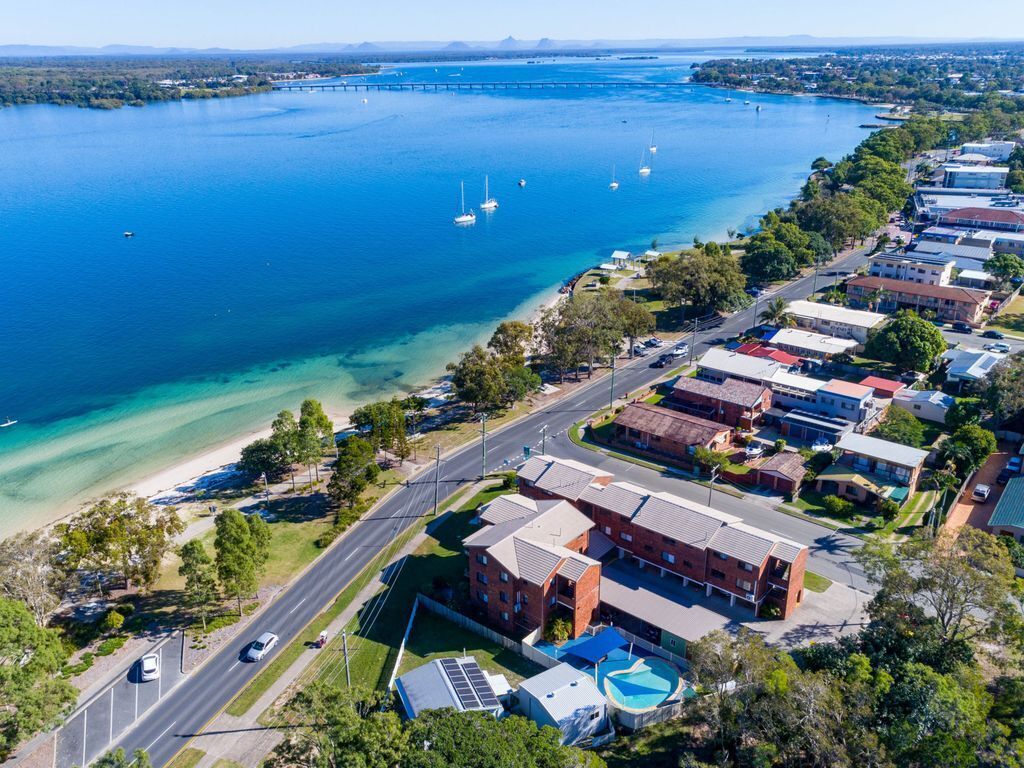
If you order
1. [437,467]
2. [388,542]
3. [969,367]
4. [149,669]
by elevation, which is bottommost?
[149,669]

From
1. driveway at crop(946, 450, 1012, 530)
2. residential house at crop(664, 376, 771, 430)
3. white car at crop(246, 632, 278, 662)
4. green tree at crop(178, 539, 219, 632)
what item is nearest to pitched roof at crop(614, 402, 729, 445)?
residential house at crop(664, 376, 771, 430)

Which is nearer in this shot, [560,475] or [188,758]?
[188,758]

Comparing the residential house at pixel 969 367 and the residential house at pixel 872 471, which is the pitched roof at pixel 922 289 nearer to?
the residential house at pixel 969 367

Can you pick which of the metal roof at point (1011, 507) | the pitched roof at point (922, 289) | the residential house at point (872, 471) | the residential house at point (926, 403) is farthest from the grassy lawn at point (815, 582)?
the pitched roof at point (922, 289)

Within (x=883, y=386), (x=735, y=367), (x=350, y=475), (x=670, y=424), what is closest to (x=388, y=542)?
(x=350, y=475)

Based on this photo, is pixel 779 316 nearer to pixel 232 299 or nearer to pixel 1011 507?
pixel 1011 507
